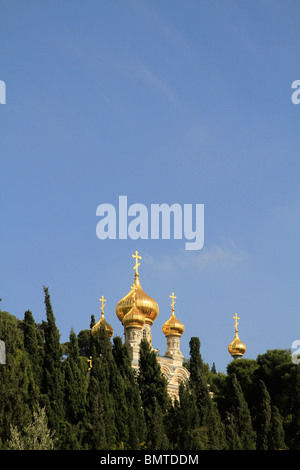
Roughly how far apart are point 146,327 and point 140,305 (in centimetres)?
249

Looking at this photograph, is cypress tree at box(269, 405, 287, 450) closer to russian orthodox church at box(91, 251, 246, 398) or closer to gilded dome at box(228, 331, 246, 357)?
russian orthodox church at box(91, 251, 246, 398)

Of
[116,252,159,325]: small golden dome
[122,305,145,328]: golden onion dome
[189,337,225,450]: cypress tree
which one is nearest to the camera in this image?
[189,337,225,450]: cypress tree

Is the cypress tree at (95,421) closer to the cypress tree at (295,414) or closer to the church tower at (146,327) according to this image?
the cypress tree at (295,414)

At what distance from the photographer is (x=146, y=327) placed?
59.0m

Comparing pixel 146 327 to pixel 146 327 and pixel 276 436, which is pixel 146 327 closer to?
pixel 146 327

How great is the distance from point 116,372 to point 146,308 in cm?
2435

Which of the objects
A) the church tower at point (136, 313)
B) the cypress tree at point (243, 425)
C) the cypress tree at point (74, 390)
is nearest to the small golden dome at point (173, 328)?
the church tower at point (136, 313)

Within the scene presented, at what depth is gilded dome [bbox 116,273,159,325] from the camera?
57.5 m

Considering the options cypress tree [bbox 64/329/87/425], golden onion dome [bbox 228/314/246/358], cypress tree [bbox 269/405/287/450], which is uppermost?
golden onion dome [bbox 228/314/246/358]

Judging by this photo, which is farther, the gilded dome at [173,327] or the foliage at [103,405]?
the gilded dome at [173,327]

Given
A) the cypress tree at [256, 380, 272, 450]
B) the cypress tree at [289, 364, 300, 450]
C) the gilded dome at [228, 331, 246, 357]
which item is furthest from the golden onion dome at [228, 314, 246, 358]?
the cypress tree at [256, 380, 272, 450]

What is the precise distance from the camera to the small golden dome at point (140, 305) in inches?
2263

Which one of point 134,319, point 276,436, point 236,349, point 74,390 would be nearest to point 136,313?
point 134,319

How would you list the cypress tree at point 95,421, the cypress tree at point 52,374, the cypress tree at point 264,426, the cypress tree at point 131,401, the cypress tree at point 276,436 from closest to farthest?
1. the cypress tree at point 95,421
2. the cypress tree at point 131,401
3. the cypress tree at point 52,374
4. the cypress tree at point 276,436
5. the cypress tree at point 264,426
